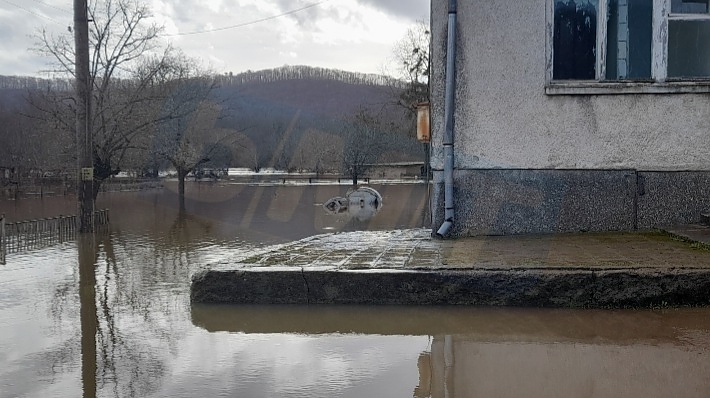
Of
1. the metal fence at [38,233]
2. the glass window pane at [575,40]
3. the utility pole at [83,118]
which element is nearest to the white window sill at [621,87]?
the glass window pane at [575,40]

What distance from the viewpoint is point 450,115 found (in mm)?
8586

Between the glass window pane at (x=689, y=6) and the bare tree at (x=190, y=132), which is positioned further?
the bare tree at (x=190, y=132)

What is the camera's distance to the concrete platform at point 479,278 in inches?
225

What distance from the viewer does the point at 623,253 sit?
666 centimetres

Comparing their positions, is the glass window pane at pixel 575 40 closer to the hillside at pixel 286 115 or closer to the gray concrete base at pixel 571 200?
the gray concrete base at pixel 571 200

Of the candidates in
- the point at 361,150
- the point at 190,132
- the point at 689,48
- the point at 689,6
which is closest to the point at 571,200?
the point at 689,48

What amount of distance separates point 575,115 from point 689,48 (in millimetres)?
1791

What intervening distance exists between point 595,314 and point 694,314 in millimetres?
793

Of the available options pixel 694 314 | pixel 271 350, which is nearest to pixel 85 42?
pixel 271 350

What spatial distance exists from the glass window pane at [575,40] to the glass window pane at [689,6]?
3.39 ft

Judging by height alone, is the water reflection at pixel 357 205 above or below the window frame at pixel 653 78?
below

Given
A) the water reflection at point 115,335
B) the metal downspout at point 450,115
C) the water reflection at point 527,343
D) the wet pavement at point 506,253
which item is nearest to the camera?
the water reflection at point 527,343

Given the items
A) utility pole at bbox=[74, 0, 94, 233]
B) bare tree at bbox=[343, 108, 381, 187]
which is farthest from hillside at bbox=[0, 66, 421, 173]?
utility pole at bbox=[74, 0, 94, 233]

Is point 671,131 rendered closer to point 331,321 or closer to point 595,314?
point 595,314
